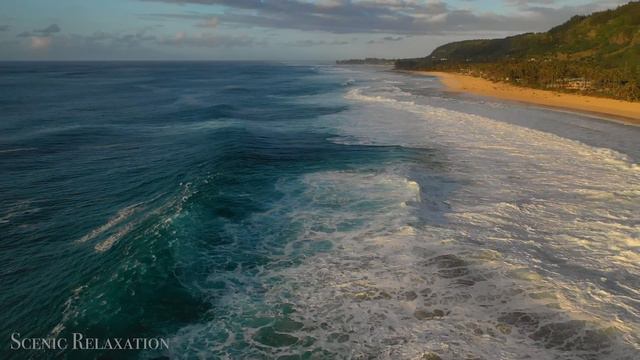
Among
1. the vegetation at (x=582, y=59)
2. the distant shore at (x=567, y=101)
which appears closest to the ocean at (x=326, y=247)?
the distant shore at (x=567, y=101)

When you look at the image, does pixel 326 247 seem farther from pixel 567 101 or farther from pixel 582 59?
pixel 582 59

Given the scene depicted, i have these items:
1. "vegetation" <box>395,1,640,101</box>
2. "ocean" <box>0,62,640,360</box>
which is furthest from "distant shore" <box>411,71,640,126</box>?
"ocean" <box>0,62,640,360</box>

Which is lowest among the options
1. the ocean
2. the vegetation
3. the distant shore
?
the ocean

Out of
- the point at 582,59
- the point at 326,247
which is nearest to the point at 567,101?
the point at 582,59

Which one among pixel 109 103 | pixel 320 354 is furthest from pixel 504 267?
pixel 109 103

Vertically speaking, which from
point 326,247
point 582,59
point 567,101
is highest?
point 582,59

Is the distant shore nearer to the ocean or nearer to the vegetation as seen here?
the vegetation
